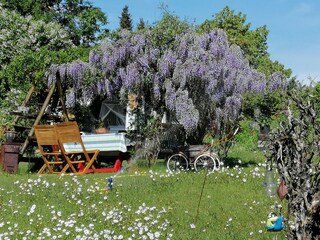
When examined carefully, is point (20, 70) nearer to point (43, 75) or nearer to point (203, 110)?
point (43, 75)

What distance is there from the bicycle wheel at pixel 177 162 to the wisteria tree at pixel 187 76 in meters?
0.66

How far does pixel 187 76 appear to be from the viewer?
1288cm

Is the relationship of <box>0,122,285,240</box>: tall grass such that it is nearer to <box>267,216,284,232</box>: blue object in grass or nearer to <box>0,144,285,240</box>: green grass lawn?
<box>0,144,285,240</box>: green grass lawn

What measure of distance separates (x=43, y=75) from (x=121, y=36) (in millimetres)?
3513

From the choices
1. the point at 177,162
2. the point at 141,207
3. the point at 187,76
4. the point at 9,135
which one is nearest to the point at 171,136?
the point at 177,162

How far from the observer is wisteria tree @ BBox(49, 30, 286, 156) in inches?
510

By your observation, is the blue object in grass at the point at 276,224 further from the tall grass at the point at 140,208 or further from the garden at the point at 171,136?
the tall grass at the point at 140,208

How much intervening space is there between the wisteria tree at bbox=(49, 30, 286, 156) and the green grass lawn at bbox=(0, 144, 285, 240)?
277 centimetres

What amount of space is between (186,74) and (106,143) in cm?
258

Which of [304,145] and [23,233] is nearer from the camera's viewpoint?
[304,145]

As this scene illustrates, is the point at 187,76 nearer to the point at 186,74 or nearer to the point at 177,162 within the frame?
the point at 186,74

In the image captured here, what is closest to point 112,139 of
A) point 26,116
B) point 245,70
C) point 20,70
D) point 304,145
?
point 26,116

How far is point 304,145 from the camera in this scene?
13.0 feet

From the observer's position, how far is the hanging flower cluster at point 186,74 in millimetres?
12930
